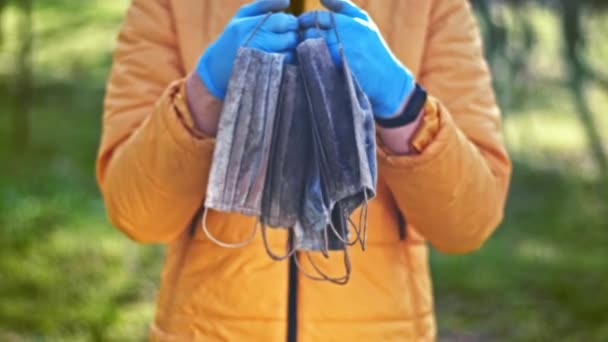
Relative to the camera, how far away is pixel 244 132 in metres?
1.54

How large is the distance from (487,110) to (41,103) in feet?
26.3

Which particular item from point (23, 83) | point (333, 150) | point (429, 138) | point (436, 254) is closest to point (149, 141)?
point (333, 150)

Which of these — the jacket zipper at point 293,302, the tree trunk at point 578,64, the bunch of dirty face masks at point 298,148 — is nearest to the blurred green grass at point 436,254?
the tree trunk at point 578,64

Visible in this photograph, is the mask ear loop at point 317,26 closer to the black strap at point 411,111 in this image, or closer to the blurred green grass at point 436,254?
the black strap at point 411,111

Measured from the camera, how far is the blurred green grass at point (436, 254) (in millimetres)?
5105

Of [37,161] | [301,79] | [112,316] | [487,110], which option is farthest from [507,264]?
[301,79]

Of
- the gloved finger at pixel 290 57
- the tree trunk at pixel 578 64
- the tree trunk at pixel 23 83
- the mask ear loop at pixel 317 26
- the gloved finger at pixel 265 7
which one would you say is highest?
the gloved finger at pixel 265 7

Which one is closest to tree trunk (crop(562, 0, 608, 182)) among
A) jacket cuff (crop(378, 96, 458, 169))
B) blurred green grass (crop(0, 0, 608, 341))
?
blurred green grass (crop(0, 0, 608, 341))

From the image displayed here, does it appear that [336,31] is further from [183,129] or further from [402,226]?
[402,226]

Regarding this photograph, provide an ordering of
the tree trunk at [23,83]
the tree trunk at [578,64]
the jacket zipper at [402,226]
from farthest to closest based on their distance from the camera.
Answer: the tree trunk at [23,83] → the tree trunk at [578,64] → the jacket zipper at [402,226]

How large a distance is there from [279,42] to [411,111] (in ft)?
0.81

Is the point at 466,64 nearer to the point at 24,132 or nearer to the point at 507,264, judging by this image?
the point at 507,264

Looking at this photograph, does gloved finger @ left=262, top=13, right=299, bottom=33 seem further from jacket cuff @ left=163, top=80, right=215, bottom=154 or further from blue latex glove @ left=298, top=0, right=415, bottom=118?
jacket cuff @ left=163, top=80, right=215, bottom=154

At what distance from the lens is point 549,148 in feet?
29.1
